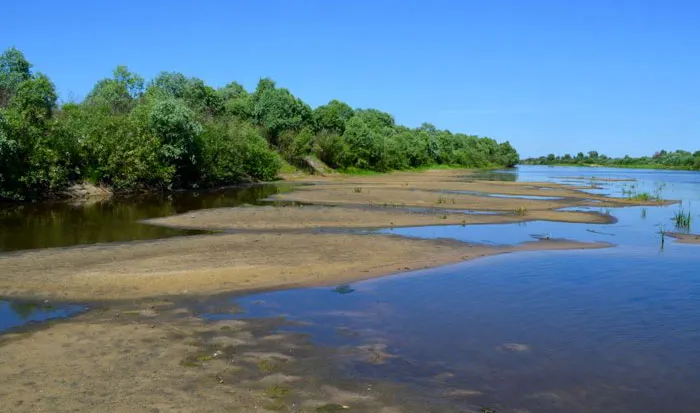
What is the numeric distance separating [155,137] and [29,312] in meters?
37.3

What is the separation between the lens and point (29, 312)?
1073cm

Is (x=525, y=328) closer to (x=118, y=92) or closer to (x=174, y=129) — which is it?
(x=174, y=129)

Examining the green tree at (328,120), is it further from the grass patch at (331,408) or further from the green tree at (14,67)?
the grass patch at (331,408)

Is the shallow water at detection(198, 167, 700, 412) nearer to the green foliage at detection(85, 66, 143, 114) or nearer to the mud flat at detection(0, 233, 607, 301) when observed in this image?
the mud flat at detection(0, 233, 607, 301)

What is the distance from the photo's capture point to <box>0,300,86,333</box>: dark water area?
32.9ft

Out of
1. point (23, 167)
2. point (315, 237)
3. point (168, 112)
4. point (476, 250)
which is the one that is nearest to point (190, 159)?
point (168, 112)

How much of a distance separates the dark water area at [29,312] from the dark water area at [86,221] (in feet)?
26.7

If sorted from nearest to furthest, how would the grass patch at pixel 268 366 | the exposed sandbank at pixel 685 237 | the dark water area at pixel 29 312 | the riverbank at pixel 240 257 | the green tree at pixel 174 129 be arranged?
1. the grass patch at pixel 268 366
2. the dark water area at pixel 29 312
3. the riverbank at pixel 240 257
4. the exposed sandbank at pixel 685 237
5. the green tree at pixel 174 129

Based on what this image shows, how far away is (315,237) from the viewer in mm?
20469

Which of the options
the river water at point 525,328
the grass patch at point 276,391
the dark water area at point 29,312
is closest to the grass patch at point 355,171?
the river water at point 525,328

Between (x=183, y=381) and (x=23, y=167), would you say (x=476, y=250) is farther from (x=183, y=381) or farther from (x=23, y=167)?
(x=23, y=167)

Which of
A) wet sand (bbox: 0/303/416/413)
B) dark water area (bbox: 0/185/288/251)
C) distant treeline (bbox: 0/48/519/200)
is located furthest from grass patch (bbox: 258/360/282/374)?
distant treeline (bbox: 0/48/519/200)

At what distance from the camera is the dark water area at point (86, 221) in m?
20.3

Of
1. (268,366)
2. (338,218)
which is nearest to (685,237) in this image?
(338,218)
